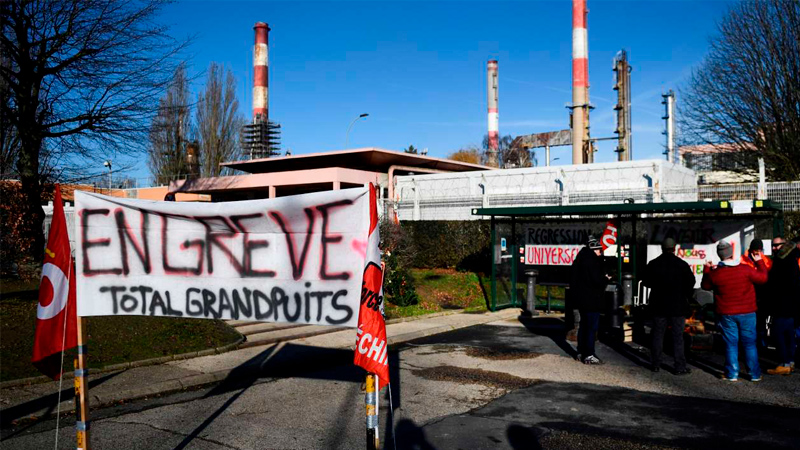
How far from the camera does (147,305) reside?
16.4 ft

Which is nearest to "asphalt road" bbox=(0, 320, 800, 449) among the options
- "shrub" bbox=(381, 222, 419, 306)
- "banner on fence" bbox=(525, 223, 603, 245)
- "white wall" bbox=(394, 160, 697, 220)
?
"shrub" bbox=(381, 222, 419, 306)

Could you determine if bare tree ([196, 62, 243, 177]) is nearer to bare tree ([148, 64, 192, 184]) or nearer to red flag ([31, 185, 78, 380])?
bare tree ([148, 64, 192, 184])

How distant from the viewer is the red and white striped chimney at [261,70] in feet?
160

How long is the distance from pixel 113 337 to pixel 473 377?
5.75m

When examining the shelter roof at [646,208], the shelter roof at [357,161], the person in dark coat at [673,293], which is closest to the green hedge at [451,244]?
the shelter roof at [646,208]

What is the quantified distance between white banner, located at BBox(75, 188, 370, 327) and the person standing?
674 cm

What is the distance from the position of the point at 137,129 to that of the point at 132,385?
8439mm

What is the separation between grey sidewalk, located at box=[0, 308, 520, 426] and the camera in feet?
24.1

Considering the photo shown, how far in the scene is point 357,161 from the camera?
40.0 metres

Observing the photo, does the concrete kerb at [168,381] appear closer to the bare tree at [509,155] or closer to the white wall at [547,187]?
the white wall at [547,187]

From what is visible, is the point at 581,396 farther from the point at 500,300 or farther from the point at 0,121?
the point at 0,121

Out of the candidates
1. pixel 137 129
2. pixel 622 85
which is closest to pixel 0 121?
pixel 137 129

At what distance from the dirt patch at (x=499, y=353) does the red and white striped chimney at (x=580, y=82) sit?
124 feet

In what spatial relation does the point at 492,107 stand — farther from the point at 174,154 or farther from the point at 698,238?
the point at 698,238
